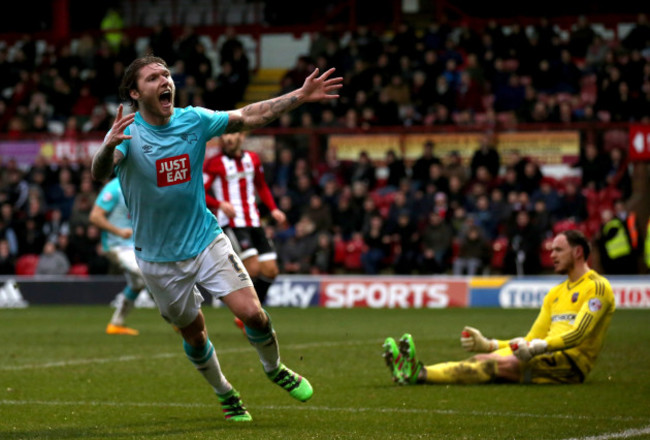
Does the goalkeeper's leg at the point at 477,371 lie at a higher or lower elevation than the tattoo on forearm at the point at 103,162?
lower

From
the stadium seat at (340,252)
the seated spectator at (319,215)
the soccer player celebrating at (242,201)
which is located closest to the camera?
the soccer player celebrating at (242,201)

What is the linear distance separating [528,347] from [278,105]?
9.02 feet

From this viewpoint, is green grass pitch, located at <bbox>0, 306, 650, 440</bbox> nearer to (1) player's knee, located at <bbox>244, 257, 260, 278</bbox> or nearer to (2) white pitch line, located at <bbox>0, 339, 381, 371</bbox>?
(2) white pitch line, located at <bbox>0, 339, 381, 371</bbox>

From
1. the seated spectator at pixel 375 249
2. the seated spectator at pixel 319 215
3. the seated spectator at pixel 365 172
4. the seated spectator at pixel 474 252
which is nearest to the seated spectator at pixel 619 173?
the seated spectator at pixel 474 252

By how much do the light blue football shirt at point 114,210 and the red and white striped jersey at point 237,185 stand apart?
1.94 metres

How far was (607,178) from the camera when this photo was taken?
21.6 meters

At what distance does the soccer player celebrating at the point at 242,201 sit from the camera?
13.4 meters

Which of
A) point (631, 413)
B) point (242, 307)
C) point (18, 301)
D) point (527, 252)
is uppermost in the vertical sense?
point (242, 307)

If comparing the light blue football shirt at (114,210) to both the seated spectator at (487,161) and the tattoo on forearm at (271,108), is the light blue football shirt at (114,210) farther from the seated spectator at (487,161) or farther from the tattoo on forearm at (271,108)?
the seated spectator at (487,161)

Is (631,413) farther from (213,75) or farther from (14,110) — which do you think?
(14,110)

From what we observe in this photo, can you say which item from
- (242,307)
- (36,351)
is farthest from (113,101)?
(242,307)

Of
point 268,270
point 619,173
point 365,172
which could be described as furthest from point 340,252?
point 268,270

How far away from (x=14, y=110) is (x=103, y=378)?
2120cm

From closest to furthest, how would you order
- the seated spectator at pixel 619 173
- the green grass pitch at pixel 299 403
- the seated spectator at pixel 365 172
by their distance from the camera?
the green grass pitch at pixel 299 403, the seated spectator at pixel 619 173, the seated spectator at pixel 365 172
